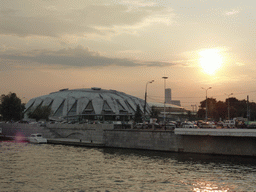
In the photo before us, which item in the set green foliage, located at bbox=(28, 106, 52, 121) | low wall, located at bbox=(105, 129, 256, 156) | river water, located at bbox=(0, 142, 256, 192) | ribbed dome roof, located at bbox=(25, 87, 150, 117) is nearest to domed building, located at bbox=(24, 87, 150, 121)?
ribbed dome roof, located at bbox=(25, 87, 150, 117)

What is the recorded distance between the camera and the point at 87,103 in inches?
5768

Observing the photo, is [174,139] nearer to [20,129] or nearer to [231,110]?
[20,129]

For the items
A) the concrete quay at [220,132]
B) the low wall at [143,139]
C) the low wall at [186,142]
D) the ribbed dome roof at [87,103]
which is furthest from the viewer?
the ribbed dome roof at [87,103]

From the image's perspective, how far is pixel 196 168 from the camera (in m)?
38.5

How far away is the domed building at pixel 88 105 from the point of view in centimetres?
13980

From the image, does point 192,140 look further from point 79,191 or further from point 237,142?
point 79,191

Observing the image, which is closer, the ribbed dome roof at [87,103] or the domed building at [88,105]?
the domed building at [88,105]

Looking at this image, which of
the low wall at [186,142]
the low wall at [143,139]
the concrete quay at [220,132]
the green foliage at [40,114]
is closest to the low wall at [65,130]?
the low wall at [143,139]

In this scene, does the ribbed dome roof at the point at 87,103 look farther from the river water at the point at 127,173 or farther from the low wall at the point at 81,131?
the river water at the point at 127,173

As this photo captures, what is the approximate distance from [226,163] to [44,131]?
5123 cm

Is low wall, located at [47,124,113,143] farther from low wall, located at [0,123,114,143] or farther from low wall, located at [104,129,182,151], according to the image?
low wall, located at [104,129,182,151]

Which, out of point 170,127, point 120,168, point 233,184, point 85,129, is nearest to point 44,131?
point 85,129

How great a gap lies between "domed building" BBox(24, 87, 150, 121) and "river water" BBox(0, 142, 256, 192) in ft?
297

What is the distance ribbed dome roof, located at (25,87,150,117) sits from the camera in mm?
143500
